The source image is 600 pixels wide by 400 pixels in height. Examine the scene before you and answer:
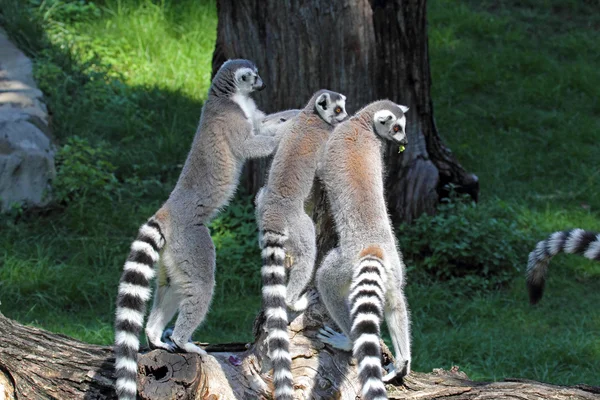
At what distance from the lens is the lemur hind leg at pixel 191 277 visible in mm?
3764

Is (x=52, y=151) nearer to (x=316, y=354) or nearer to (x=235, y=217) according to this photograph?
(x=235, y=217)

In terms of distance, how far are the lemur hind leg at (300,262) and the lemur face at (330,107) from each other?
0.56m

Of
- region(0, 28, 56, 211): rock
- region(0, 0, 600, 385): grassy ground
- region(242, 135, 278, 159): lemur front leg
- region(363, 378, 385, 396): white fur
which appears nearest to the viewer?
region(363, 378, 385, 396): white fur

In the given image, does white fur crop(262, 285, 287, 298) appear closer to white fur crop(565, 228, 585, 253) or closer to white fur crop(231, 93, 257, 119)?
white fur crop(231, 93, 257, 119)

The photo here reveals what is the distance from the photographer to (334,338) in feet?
12.1

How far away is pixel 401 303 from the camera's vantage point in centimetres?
365

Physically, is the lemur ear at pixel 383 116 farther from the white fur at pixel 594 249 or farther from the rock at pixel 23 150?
the rock at pixel 23 150

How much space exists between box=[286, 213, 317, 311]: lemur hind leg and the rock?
13.3ft

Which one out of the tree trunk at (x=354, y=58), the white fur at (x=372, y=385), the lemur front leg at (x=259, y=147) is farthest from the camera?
the tree trunk at (x=354, y=58)

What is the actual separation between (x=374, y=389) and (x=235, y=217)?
4273 millimetres

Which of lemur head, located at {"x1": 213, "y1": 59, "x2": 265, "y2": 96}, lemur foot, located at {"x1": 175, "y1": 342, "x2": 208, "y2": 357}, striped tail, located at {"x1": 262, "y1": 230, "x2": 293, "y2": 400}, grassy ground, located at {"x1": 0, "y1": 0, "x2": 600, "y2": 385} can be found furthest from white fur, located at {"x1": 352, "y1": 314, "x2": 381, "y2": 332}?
grassy ground, located at {"x1": 0, "y1": 0, "x2": 600, "y2": 385}

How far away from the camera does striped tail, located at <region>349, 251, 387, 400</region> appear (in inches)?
119

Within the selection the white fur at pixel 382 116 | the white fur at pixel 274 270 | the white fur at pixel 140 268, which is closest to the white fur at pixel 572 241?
the white fur at pixel 382 116

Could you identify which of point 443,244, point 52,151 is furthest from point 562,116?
point 52,151
